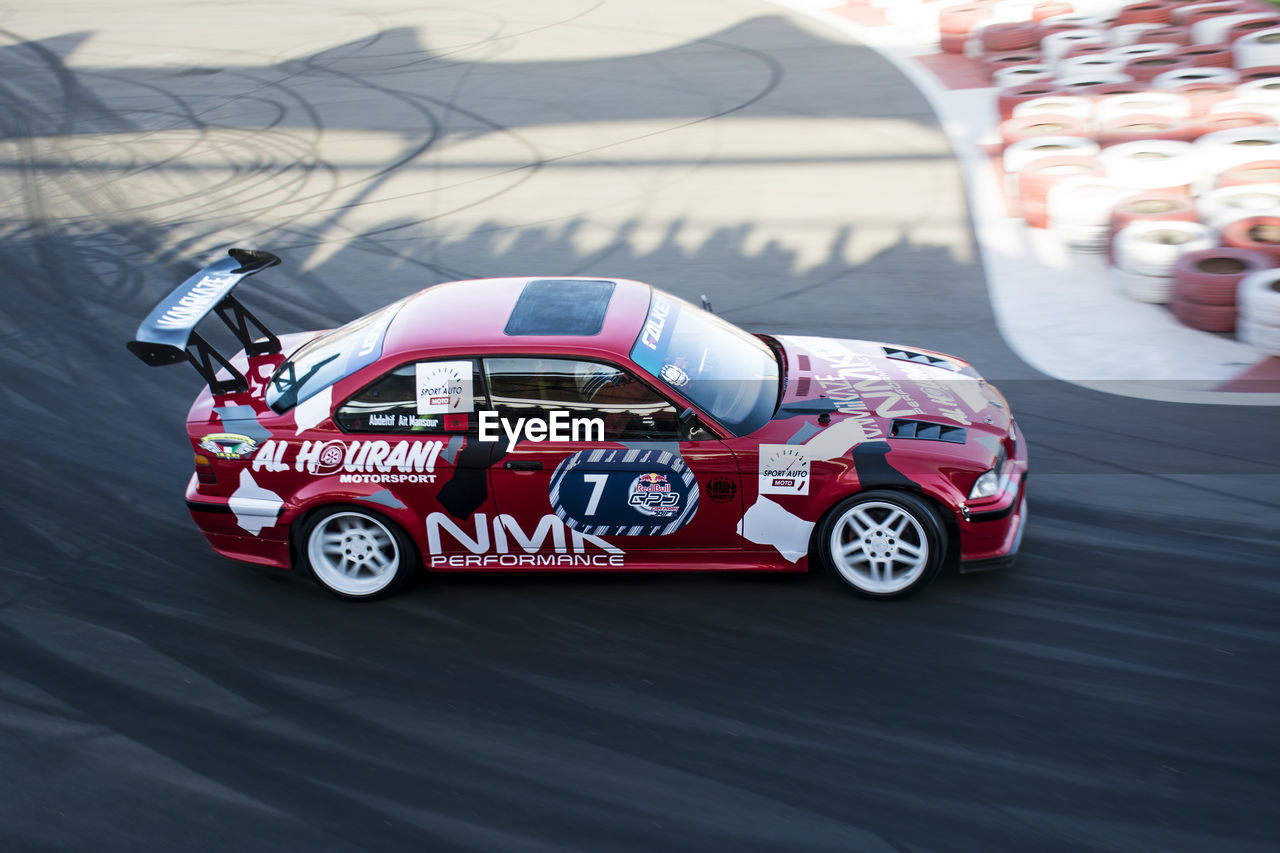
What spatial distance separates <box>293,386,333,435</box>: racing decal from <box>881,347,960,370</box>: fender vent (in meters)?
3.13

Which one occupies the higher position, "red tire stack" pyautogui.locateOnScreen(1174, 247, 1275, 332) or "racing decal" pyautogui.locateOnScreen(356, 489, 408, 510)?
"racing decal" pyautogui.locateOnScreen(356, 489, 408, 510)

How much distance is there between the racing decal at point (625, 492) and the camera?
18.1 feet

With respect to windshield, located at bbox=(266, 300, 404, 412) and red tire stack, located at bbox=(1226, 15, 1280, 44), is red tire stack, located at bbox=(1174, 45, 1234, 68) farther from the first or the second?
windshield, located at bbox=(266, 300, 404, 412)

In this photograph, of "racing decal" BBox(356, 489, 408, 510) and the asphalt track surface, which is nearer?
the asphalt track surface

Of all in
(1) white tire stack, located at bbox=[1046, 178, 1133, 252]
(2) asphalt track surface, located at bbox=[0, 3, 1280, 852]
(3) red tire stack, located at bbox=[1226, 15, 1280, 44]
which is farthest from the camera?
(3) red tire stack, located at bbox=[1226, 15, 1280, 44]

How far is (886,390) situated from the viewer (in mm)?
6000

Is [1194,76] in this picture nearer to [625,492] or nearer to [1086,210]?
[1086,210]

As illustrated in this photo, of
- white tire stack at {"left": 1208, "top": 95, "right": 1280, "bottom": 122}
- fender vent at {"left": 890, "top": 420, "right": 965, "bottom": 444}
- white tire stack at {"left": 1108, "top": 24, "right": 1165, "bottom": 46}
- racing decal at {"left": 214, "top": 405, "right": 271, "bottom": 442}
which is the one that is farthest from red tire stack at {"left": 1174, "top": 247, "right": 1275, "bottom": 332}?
white tire stack at {"left": 1108, "top": 24, "right": 1165, "bottom": 46}

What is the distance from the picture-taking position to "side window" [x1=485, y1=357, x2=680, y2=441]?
5531 millimetres

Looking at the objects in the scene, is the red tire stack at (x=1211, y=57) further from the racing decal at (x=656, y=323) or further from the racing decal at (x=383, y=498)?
the racing decal at (x=383, y=498)

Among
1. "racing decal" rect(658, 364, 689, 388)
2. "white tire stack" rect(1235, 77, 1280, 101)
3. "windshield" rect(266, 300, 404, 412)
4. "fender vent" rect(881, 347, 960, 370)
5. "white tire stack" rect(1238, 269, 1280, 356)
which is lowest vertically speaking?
"white tire stack" rect(1238, 269, 1280, 356)

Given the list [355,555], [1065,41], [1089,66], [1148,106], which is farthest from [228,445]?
[1065,41]

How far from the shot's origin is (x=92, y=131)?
14750 millimetres

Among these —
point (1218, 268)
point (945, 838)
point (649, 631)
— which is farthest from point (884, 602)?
point (1218, 268)
